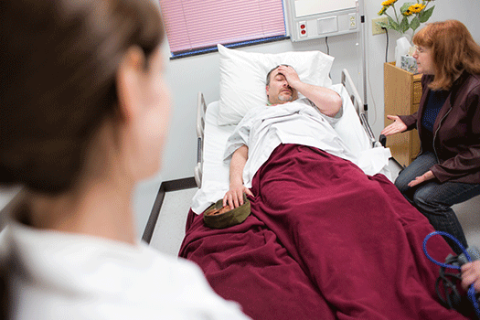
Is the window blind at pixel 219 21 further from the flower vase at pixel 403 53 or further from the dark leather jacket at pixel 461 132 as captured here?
the dark leather jacket at pixel 461 132

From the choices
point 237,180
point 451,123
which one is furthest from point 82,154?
point 451,123

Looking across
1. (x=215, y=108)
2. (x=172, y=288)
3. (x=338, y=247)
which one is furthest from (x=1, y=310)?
(x=215, y=108)

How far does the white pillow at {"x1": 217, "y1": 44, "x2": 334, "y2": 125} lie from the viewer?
2613 mm

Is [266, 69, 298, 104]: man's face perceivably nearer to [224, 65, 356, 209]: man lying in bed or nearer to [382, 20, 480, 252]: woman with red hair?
[224, 65, 356, 209]: man lying in bed

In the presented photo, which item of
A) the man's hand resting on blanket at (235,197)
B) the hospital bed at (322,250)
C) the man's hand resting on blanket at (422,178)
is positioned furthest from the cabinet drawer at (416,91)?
the man's hand resting on blanket at (235,197)

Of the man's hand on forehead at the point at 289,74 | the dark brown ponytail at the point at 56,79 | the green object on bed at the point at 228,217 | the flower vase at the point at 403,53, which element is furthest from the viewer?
the flower vase at the point at 403,53

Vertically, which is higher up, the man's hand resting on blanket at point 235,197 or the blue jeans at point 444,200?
the man's hand resting on blanket at point 235,197

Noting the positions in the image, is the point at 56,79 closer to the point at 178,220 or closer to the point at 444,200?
the point at 444,200

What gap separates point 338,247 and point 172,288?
90 cm

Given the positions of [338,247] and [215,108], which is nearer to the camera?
[338,247]

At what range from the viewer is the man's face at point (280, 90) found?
2371 millimetres

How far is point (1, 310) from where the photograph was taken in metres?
0.35

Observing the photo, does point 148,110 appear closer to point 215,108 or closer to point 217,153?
point 217,153

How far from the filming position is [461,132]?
5.76 ft
